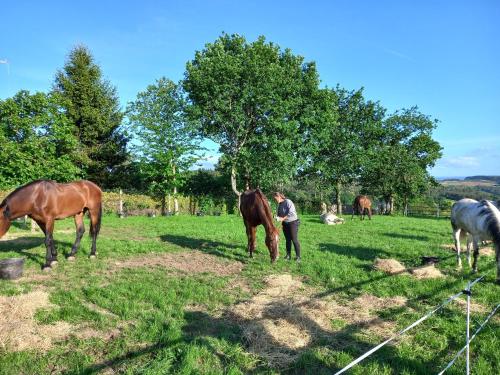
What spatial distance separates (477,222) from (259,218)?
5.54m

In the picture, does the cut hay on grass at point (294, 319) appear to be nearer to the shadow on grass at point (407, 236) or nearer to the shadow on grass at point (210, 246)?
the shadow on grass at point (210, 246)

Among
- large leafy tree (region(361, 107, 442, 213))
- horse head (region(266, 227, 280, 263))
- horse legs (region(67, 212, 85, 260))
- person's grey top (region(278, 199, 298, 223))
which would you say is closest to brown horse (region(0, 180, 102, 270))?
horse legs (region(67, 212, 85, 260))

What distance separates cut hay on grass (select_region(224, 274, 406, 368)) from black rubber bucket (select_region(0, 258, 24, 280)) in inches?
191

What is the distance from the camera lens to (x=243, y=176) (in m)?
29.6

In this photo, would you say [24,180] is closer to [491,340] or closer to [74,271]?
[74,271]

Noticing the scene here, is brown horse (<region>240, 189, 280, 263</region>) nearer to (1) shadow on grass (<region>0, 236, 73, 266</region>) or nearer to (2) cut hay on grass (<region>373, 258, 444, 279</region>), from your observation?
(2) cut hay on grass (<region>373, 258, 444, 279</region>)

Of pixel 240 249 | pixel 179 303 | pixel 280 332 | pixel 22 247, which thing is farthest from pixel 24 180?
pixel 280 332

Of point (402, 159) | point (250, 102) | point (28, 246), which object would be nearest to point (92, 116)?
point (250, 102)

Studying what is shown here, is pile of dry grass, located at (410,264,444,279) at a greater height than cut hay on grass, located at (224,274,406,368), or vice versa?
pile of dry grass, located at (410,264,444,279)

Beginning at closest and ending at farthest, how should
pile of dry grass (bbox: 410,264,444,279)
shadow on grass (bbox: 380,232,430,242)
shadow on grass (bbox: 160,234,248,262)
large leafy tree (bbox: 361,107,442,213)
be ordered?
pile of dry grass (bbox: 410,264,444,279), shadow on grass (bbox: 160,234,248,262), shadow on grass (bbox: 380,232,430,242), large leafy tree (bbox: 361,107,442,213)

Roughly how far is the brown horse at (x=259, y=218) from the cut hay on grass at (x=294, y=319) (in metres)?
2.27

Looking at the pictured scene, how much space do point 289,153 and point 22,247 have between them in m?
19.4

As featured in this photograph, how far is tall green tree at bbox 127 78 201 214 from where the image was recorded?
25.4 metres

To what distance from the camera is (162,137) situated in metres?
25.7
